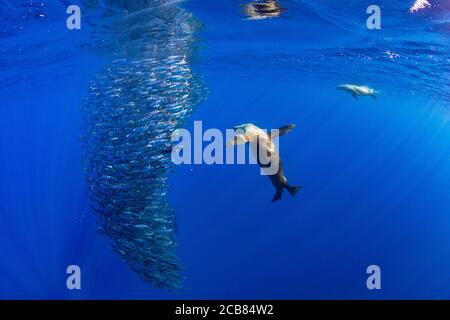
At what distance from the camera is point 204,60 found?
16.3m

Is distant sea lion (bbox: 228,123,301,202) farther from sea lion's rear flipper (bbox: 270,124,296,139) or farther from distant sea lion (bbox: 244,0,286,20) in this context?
distant sea lion (bbox: 244,0,286,20)

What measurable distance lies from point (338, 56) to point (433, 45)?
3591 millimetres

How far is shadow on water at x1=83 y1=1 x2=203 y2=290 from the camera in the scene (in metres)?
8.43

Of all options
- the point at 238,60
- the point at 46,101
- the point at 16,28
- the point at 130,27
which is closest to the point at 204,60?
the point at 238,60

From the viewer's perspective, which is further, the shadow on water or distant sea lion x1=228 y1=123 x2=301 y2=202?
the shadow on water

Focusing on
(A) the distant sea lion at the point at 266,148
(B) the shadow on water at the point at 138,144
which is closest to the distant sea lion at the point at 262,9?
(B) the shadow on water at the point at 138,144

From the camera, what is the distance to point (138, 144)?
894 centimetres

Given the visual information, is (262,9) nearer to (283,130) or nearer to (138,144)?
(283,130)

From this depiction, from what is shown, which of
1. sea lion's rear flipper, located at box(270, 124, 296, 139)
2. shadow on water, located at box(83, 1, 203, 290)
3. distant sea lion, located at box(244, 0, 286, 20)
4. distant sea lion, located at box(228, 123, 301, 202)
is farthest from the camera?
distant sea lion, located at box(244, 0, 286, 20)

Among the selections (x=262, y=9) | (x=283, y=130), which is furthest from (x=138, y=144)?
(x=262, y=9)

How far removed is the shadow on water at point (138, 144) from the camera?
27.7 feet

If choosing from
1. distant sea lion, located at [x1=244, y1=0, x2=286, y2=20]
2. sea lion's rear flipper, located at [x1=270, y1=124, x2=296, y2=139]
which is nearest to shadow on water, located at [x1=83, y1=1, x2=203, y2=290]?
distant sea lion, located at [x1=244, y1=0, x2=286, y2=20]

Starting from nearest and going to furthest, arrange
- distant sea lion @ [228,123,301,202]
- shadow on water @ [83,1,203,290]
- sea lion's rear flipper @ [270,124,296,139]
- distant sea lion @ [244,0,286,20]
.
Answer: sea lion's rear flipper @ [270,124,296,139]
distant sea lion @ [228,123,301,202]
shadow on water @ [83,1,203,290]
distant sea lion @ [244,0,286,20]

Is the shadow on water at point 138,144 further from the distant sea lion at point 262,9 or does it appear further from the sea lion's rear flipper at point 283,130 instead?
the sea lion's rear flipper at point 283,130
